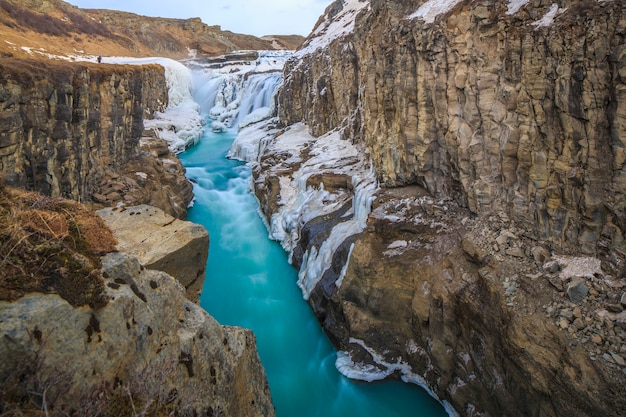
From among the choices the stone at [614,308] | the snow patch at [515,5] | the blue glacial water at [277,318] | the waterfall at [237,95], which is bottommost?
the blue glacial water at [277,318]

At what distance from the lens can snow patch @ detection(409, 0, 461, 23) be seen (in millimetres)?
13598

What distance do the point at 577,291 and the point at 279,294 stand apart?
11.9 metres

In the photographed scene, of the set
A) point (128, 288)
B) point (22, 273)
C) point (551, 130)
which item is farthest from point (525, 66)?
point (22, 273)

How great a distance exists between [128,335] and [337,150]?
20.3m

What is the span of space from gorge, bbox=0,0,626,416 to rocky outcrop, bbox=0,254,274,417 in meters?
1.91

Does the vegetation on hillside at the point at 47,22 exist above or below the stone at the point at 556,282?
above

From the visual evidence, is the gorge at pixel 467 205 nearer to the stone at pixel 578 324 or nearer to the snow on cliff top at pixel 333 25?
the stone at pixel 578 324

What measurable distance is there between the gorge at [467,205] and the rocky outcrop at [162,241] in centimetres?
389

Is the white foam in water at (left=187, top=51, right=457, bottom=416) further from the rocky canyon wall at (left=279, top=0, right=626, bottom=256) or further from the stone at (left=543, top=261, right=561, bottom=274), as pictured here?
the stone at (left=543, top=261, right=561, bottom=274)

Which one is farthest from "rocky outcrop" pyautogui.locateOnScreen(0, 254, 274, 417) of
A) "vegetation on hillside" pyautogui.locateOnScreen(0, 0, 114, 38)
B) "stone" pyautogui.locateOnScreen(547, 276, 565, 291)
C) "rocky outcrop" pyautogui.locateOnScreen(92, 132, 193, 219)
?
"vegetation on hillside" pyautogui.locateOnScreen(0, 0, 114, 38)

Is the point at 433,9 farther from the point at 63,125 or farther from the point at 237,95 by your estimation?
the point at 237,95

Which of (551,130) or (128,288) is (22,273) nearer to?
(128,288)

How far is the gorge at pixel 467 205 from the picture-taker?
358 inches

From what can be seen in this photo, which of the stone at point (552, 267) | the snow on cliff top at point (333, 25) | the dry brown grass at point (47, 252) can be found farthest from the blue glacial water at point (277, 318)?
the snow on cliff top at point (333, 25)
